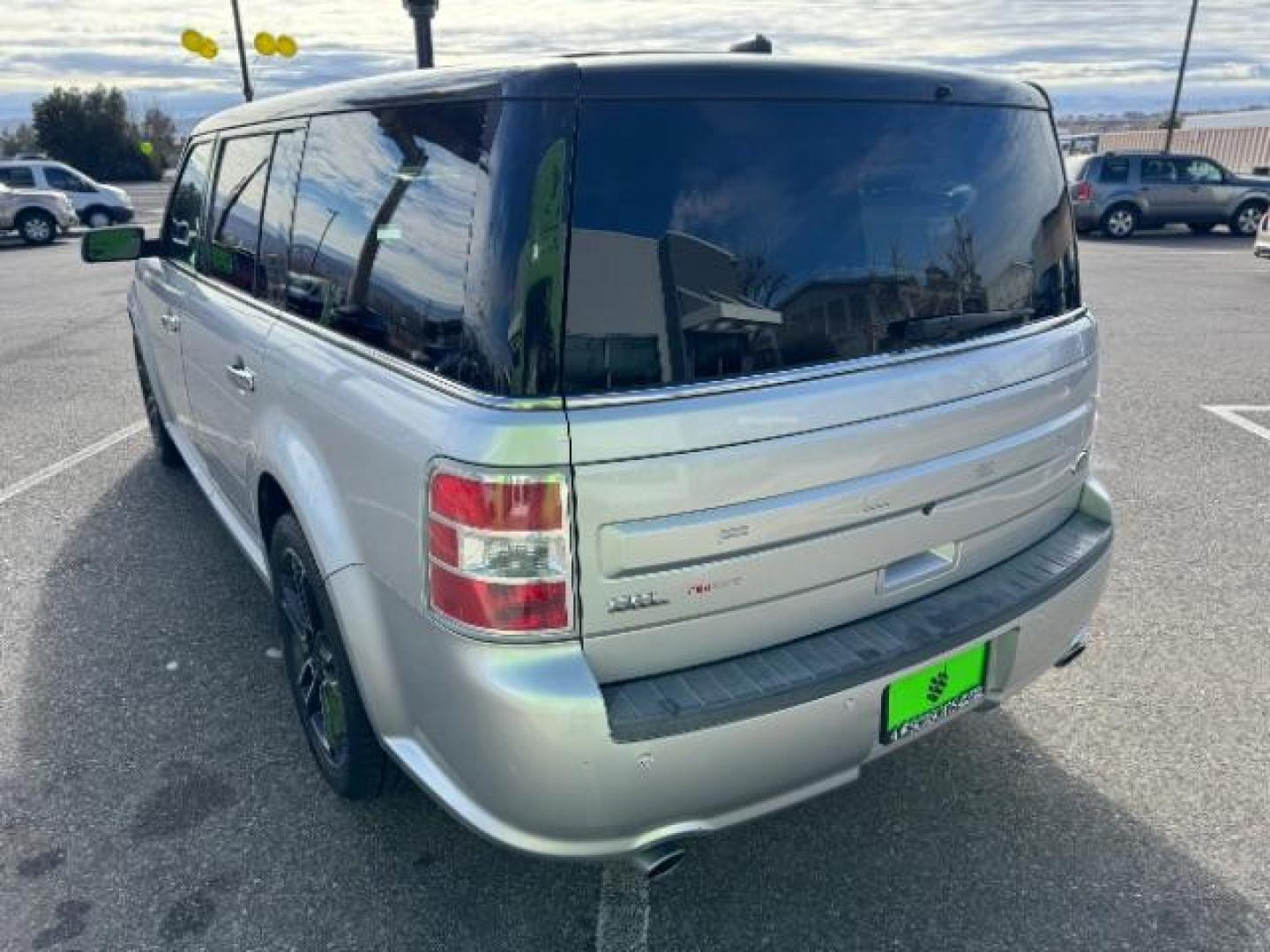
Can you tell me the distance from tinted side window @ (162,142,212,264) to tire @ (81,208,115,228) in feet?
72.1

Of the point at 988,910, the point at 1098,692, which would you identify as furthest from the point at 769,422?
the point at 1098,692

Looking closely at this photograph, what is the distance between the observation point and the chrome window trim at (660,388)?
177 cm

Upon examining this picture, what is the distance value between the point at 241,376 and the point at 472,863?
1.58 meters

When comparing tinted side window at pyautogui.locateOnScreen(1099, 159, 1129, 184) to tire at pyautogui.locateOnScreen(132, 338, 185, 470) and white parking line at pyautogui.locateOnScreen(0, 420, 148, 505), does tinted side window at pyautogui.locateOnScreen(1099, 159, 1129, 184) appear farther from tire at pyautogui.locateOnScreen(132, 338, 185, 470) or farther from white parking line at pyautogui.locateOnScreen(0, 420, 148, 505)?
tire at pyautogui.locateOnScreen(132, 338, 185, 470)

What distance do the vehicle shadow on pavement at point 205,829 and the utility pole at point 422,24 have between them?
525cm

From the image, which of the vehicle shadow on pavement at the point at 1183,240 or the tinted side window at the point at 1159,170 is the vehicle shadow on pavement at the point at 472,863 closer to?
the vehicle shadow on pavement at the point at 1183,240

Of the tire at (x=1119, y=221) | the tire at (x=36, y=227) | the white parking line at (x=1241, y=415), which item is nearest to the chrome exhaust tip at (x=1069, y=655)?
the white parking line at (x=1241, y=415)

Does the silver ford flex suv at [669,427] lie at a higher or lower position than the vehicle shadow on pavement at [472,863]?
higher

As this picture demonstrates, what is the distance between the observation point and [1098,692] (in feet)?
10.3

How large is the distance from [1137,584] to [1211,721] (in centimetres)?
101

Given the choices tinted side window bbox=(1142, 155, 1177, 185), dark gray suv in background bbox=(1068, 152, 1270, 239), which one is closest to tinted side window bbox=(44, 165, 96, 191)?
dark gray suv in background bbox=(1068, 152, 1270, 239)

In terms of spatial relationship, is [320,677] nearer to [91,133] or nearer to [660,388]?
[660,388]

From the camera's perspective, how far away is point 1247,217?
64.3ft

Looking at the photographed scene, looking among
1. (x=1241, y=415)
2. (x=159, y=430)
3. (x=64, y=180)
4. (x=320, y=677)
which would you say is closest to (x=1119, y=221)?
(x=1241, y=415)
